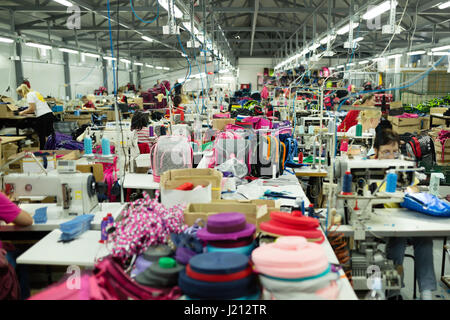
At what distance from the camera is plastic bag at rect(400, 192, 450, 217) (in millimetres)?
2512

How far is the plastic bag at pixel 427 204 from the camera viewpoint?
2.51 meters

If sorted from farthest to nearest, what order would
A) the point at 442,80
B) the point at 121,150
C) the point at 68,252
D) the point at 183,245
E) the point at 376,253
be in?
the point at 442,80
the point at 121,150
the point at 376,253
the point at 68,252
the point at 183,245

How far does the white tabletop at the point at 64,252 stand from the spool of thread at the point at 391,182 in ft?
5.82

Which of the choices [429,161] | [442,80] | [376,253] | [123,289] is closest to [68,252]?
[123,289]

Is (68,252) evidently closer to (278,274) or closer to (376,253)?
(278,274)

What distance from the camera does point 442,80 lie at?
1316 centimetres

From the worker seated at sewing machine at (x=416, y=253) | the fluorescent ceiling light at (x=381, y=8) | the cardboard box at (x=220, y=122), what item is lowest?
the worker seated at sewing machine at (x=416, y=253)

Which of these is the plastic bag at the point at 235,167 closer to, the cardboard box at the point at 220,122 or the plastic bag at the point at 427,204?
the plastic bag at the point at 427,204

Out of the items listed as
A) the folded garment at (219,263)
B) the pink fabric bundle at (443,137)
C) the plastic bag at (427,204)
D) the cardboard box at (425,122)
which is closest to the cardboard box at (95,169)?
the folded garment at (219,263)

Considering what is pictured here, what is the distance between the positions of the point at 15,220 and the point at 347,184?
2014 millimetres

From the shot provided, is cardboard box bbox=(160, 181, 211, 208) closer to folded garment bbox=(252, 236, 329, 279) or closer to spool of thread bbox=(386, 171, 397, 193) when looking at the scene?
folded garment bbox=(252, 236, 329, 279)

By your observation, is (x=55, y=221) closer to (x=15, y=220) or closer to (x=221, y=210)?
(x=15, y=220)

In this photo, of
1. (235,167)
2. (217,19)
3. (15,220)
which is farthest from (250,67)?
(15,220)

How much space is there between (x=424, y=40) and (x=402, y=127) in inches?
392
